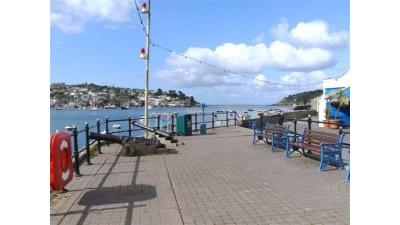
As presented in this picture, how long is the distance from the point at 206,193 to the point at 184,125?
44.3 ft

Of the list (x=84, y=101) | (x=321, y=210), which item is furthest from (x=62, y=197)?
(x=84, y=101)

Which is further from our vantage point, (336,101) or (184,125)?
(336,101)

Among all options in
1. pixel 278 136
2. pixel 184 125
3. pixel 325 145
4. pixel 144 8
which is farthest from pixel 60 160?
pixel 184 125

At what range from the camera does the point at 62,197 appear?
24.9 ft

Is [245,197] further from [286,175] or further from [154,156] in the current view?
[154,156]

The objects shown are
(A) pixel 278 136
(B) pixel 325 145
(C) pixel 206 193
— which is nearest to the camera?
(C) pixel 206 193

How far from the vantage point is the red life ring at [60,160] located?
23.0 feet

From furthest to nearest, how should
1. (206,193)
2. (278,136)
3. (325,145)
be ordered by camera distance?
(278,136), (325,145), (206,193)

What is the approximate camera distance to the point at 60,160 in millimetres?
7195

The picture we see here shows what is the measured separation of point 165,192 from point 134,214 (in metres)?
1.49

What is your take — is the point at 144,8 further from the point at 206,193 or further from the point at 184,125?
the point at 206,193

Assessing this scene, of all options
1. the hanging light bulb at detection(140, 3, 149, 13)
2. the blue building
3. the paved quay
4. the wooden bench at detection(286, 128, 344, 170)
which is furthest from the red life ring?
the blue building

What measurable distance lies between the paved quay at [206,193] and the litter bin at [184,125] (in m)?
8.95

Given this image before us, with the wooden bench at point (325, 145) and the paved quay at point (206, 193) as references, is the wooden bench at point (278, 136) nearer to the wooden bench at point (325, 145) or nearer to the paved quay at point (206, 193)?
the paved quay at point (206, 193)
